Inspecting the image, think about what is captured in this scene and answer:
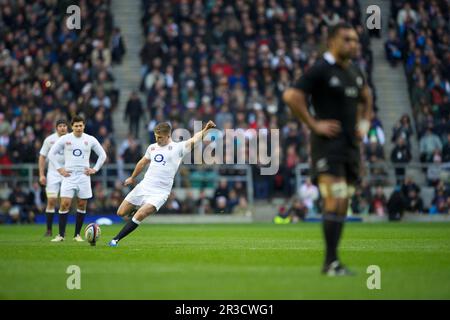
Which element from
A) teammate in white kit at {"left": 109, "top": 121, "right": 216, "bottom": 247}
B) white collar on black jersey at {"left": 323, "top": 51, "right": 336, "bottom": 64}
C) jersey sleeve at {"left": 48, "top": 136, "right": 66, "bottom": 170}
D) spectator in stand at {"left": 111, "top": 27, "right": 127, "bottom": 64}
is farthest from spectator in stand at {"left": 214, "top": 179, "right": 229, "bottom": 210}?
white collar on black jersey at {"left": 323, "top": 51, "right": 336, "bottom": 64}

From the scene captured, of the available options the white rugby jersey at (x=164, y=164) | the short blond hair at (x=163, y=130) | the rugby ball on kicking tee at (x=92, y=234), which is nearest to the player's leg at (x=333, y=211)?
the short blond hair at (x=163, y=130)

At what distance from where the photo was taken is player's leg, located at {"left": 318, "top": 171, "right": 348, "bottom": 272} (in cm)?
1104

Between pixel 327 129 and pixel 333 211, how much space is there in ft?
2.88

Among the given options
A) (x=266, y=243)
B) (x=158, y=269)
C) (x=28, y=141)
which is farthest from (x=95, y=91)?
(x=158, y=269)

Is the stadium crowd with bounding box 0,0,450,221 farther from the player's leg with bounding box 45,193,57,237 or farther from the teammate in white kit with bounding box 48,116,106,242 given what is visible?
the teammate in white kit with bounding box 48,116,106,242

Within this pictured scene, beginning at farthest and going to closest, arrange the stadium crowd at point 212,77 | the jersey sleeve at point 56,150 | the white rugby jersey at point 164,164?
the stadium crowd at point 212,77 < the jersey sleeve at point 56,150 < the white rugby jersey at point 164,164

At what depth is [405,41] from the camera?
37125mm

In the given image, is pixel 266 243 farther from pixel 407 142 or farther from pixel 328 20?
pixel 328 20

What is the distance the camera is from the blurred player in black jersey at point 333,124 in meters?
11.1

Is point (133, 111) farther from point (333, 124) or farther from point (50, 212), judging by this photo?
point (333, 124)

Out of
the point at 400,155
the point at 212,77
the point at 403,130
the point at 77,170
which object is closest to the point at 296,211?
the point at 400,155

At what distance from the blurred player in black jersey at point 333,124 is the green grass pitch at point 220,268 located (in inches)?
24.7

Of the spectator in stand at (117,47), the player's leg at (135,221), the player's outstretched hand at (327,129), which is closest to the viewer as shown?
the player's outstretched hand at (327,129)

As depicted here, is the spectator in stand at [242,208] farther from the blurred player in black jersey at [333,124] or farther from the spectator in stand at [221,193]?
Answer: the blurred player in black jersey at [333,124]
